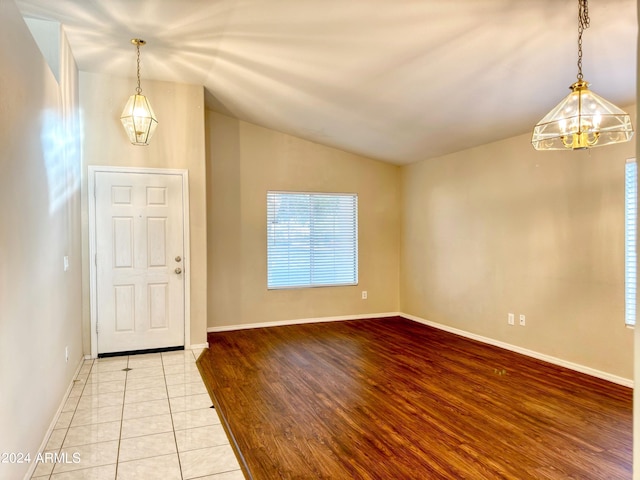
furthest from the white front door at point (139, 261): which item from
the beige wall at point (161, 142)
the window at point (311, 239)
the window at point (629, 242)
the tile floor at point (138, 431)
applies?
the window at point (629, 242)

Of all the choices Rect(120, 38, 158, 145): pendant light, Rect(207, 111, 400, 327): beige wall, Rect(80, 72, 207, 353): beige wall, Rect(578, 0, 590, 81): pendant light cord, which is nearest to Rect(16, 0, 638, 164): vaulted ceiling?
Rect(578, 0, 590, 81): pendant light cord

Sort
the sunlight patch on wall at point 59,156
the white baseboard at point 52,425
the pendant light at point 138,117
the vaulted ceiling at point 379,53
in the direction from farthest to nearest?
1. the pendant light at point 138,117
2. the sunlight patch on wall at point 59,156
3. the vaulted ceiling at point 379,53
4. the white baseboard at point 52,425

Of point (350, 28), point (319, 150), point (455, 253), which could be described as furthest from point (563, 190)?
point (319, 150)

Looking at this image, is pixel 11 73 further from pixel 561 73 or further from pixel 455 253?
pixel 455 253

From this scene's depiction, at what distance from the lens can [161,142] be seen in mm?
4625

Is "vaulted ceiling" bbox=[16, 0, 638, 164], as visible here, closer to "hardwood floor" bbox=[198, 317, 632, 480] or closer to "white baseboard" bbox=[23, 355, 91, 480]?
"hardwood floor" bbox=[198, 317, 632, 480]

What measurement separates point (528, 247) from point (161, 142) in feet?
14.1

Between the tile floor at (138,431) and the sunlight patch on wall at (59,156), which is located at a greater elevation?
the sunlight patch on wall at (59,156)

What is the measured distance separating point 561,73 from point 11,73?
3641mm

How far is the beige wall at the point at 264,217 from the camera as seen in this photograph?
566cm

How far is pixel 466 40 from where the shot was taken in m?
2.88

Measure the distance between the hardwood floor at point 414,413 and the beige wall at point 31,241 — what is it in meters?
1.19

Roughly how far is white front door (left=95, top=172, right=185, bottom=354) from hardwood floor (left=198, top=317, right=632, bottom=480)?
77 centimetres

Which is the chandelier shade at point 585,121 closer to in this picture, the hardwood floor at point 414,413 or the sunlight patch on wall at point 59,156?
the hardwood floor at point 414,413
